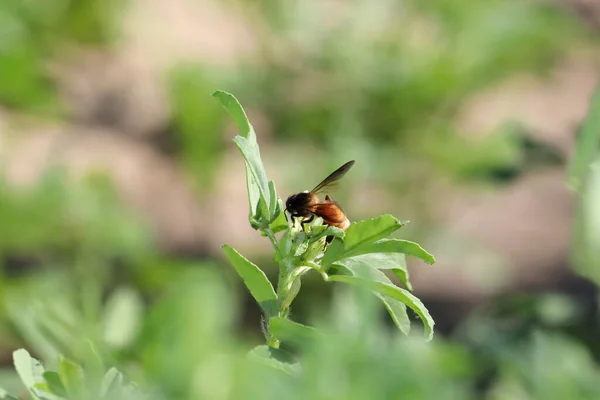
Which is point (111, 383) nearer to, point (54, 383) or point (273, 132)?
point (54, 383)

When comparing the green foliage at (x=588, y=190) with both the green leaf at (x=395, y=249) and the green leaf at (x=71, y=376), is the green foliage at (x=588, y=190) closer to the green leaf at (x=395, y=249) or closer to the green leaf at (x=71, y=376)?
the green leaf at (x=395, y=249)

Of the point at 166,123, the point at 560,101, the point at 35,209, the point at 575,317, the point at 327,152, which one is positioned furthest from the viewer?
the point at 560,101

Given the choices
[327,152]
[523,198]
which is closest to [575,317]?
[327,152]

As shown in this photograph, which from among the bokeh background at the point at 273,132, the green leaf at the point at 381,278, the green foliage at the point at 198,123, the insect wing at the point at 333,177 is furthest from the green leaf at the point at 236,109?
the green foliage at the point at 198,123

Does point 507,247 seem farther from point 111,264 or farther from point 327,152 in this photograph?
point 111,264

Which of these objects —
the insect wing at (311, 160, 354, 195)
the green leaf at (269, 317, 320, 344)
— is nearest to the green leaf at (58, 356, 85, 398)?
the green leaf at (269, 317, 320, 344)

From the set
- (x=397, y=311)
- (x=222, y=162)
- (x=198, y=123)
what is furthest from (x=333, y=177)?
(x=222, y=162)

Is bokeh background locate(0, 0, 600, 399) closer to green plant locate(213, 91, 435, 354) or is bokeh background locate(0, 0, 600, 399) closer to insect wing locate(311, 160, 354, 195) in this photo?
insect wing locate(311, 160, 354, 195)

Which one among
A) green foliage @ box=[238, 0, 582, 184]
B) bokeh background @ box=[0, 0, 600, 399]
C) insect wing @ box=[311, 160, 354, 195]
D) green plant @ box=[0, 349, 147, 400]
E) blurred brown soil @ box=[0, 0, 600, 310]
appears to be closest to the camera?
green plant @ box=[0, 349, 147, 400]
